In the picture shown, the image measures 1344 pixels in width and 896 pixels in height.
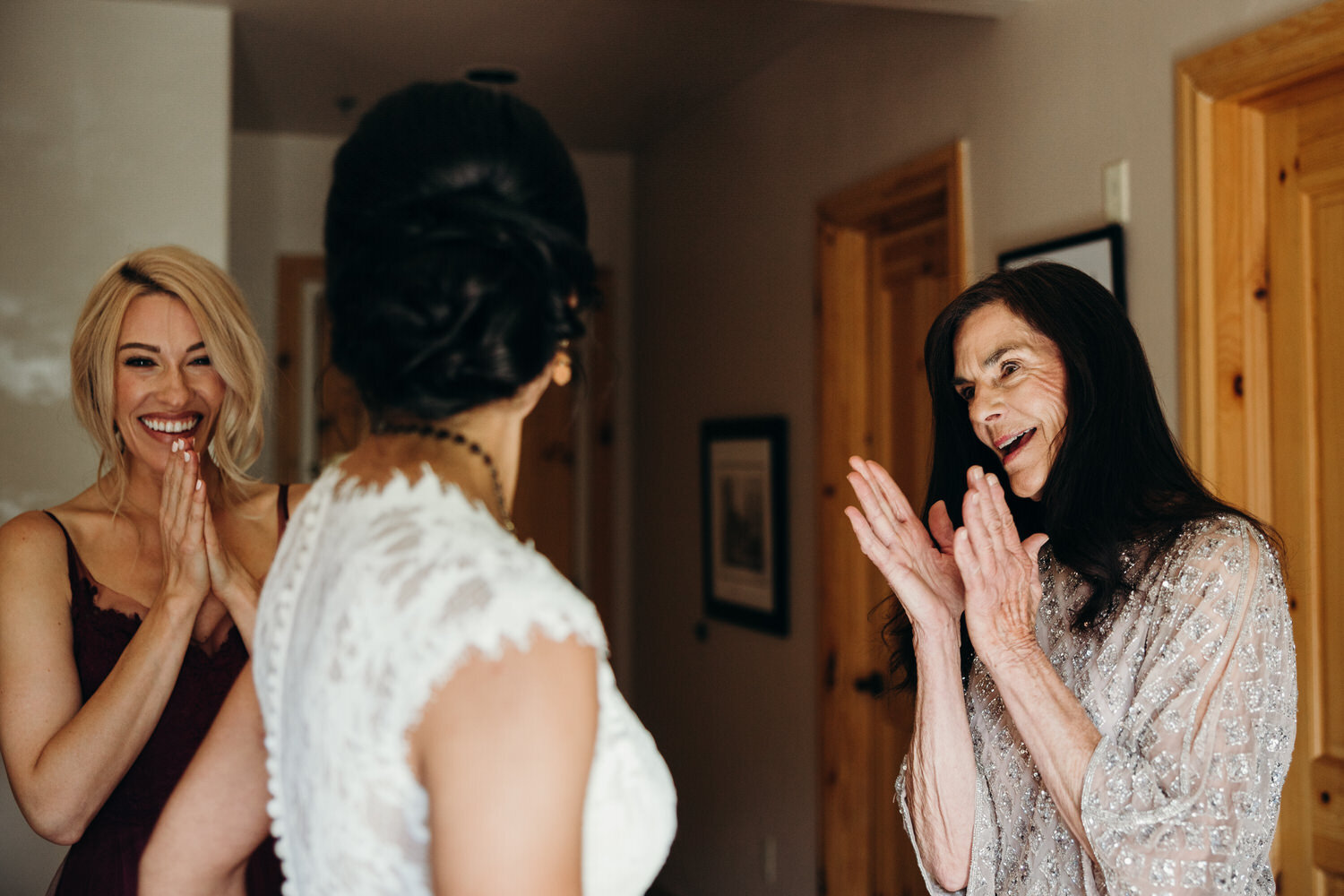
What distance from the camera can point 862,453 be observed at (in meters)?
3.16

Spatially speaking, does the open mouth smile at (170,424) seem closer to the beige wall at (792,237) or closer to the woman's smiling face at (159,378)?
the woman's smiling face at (159,378)

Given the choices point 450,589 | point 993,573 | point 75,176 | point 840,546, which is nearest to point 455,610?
point 450,589

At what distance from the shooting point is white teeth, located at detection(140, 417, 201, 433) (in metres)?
1.64

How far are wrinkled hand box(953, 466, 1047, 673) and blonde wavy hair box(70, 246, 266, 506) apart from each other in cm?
107

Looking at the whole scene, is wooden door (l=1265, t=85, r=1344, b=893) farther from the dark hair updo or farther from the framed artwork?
the dark hair updo

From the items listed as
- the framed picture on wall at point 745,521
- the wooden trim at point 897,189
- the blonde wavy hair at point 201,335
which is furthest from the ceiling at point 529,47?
the blonde wavy hair at point 201,335

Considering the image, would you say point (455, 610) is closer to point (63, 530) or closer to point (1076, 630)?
point (1076, 630)

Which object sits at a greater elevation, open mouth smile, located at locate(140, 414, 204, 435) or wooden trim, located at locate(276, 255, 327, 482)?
wooden trim, located at locate(276, 255, 327, 482)

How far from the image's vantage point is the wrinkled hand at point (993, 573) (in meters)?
1.31

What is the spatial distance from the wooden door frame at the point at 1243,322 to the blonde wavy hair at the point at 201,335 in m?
1.55

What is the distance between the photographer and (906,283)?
303 cm

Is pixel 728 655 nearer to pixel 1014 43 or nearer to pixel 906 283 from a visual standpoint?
pixel 906 283

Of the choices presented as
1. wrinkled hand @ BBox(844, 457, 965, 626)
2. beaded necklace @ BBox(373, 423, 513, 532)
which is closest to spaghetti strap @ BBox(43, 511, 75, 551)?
beaded necklace @ BBox(373, 423, 513, 532)

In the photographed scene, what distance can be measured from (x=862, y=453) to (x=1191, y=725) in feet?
6.39
